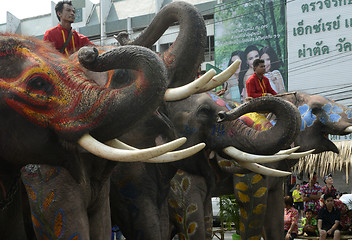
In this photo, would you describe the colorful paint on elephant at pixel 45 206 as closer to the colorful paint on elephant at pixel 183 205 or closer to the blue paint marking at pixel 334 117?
the colorful paint on elephant at pixel 183 205

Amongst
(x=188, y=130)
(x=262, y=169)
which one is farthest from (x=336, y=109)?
(x=188, y=130)

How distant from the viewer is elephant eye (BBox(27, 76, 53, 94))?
8.59 ft

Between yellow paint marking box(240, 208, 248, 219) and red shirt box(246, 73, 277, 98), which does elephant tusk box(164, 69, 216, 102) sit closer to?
yellow paint marking box(240, 208, 248, 219)

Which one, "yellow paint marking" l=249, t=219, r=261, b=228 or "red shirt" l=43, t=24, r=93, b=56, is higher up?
"red shirt" l=43, t=24, r=93, b=56

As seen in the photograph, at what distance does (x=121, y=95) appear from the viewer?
247 centimetres

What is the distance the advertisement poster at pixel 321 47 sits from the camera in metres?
21.6

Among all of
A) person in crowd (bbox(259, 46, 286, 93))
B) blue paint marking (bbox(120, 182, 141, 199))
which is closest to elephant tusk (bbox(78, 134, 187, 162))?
blue paint marking (bbox(120, 182, 141, 199))

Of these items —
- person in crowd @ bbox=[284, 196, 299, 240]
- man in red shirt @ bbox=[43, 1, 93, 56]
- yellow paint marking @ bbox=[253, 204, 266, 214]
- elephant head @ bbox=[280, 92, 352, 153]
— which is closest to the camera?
man in red shirt @ bbox=[43, 1, 93, 56]

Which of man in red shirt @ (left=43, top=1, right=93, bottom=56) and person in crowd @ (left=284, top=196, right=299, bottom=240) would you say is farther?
person in crowd @ (left=284, top=196, right=299, bottom=240)

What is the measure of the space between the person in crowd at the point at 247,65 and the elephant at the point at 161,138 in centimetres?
1958

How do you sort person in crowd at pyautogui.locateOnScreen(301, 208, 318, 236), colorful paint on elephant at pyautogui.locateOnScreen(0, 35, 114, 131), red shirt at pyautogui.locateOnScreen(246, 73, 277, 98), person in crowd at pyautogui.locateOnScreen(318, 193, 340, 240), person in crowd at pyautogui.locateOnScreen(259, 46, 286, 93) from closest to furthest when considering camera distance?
colorful paint on elephant at pyautogui.locateOnScreen(0, 35, 114, 131) < red shirt at pyautogui.locateOnScreen(246, 73, 277, 98) < person in crowd at pyautogui.locateOnScreen(318, 193, 340, 240) < person in crowd at pyautogui.locateOnScreen(301, 208, 318, 236) < person in crowd at pyautogui.locateOnScreen(259, 46, 286, 93)

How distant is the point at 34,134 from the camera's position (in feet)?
8.58

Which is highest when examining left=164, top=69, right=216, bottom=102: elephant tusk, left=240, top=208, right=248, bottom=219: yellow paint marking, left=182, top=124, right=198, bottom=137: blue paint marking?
left=164, top=69, right=216, bottom=102: elephant tusk

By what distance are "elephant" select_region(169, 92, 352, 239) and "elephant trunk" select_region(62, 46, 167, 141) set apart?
282 cm
